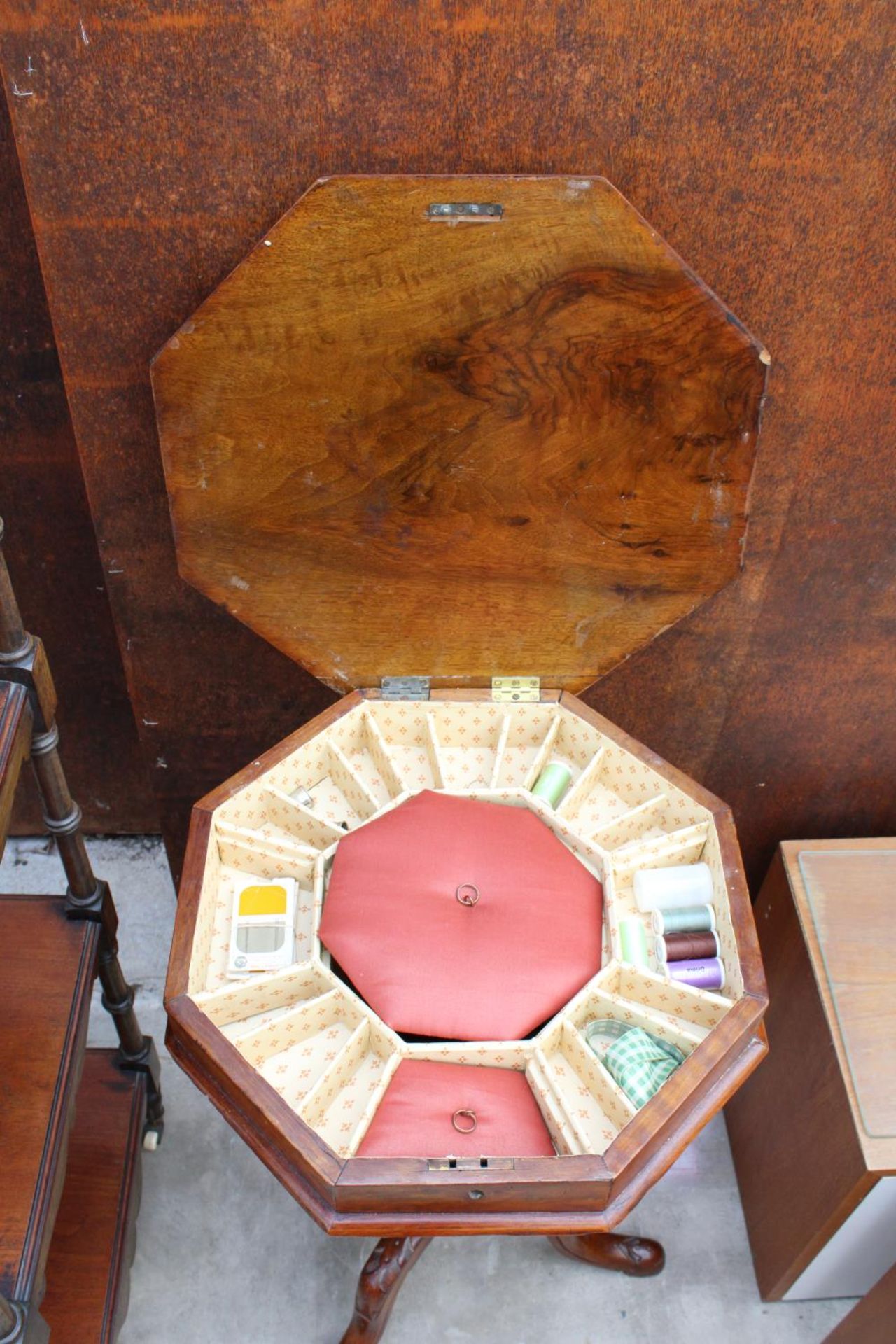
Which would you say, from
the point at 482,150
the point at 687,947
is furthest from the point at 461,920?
the point at 482,150

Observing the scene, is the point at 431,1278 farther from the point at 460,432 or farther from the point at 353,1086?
the point at 460,432

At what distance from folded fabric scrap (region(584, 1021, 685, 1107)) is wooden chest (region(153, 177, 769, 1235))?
3cm

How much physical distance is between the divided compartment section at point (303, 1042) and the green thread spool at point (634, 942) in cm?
48

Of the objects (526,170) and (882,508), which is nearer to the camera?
(526,170)

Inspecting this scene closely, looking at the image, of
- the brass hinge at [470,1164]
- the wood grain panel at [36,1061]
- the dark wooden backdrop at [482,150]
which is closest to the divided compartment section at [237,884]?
the wood grain panel at [36,1061]

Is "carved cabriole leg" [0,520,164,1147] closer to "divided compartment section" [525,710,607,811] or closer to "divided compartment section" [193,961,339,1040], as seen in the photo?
"divided compartment section" [193,961,339,1040]

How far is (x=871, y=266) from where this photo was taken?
190cm

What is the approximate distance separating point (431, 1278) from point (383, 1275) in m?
0.42

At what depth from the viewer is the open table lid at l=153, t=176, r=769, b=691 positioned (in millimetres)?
1727

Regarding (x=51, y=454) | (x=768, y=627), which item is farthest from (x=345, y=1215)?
(x=51, y=454)

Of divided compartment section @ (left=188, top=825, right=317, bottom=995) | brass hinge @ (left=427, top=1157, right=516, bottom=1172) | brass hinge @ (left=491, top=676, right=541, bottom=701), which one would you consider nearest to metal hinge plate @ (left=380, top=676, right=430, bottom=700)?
brass hinge @ (left=491, top=676, right=541, bottom=701)

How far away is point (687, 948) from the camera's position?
193 cm

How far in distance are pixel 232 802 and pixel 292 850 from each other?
5.5 inches

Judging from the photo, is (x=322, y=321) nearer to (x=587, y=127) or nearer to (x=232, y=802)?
(x=587, y=127)
